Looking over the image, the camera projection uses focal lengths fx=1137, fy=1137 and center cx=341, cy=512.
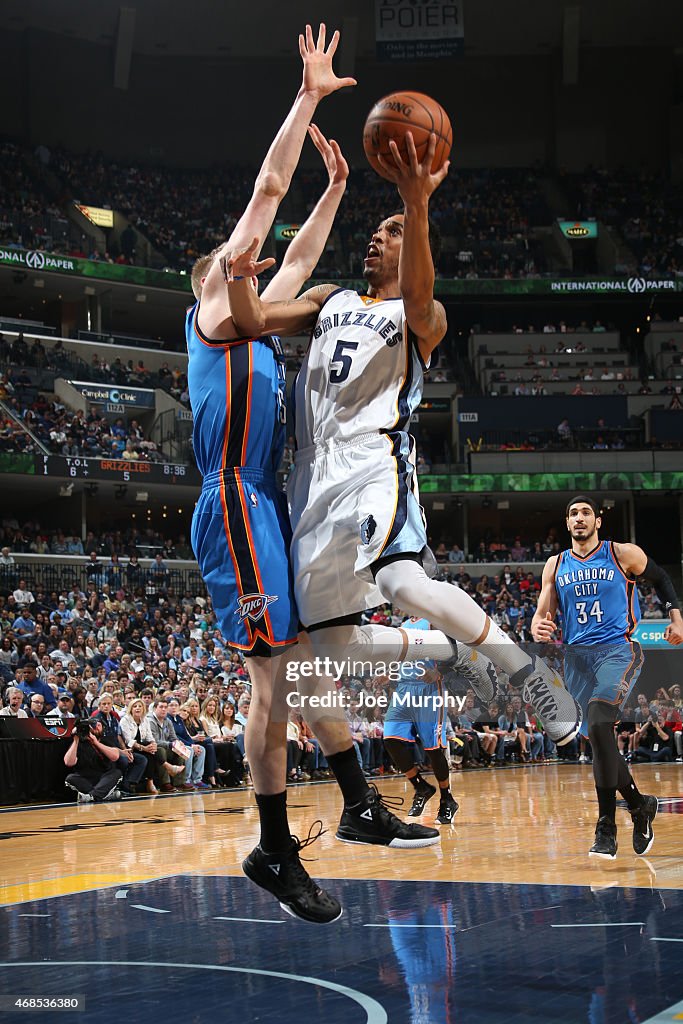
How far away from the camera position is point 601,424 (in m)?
36.6

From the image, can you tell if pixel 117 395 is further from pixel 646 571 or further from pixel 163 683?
pixel 646 571

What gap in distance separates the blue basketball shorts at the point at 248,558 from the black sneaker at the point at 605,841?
4075 millimetres

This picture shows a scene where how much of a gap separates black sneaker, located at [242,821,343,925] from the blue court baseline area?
0.29 metres

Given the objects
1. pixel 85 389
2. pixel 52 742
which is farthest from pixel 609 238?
pixel 52 742

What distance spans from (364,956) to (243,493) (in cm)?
207

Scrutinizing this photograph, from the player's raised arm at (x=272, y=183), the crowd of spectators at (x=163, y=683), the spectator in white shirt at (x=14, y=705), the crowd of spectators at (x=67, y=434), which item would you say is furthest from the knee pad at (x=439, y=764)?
the crowd of spectators at (x=67, y=434)

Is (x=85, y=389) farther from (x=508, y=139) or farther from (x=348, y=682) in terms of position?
(x=348, y=682)

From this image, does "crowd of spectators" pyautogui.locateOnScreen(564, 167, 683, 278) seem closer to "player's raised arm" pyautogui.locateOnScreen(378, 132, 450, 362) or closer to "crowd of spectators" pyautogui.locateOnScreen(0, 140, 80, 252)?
"crowd of spectators" pyautogui.locateOnScreen(0, 140, 80, 252)

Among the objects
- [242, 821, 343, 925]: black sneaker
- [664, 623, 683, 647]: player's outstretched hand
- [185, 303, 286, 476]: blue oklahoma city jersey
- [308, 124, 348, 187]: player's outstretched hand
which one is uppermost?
[308, 124, 348, 187]: player's outstretched hand

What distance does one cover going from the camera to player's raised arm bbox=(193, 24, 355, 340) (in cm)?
444

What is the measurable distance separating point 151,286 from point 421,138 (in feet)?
112

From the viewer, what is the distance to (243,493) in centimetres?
440

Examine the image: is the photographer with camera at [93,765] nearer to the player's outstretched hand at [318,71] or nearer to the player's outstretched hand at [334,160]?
the player's outstretched hand at [334,160]

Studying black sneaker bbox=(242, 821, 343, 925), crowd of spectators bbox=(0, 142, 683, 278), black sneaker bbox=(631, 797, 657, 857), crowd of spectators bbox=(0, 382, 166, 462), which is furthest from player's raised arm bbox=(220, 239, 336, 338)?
crowd of spectators bbox=(0, 142, 683, 278)
